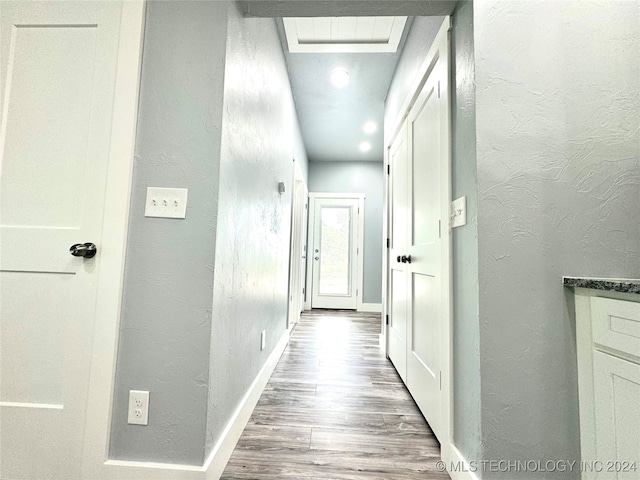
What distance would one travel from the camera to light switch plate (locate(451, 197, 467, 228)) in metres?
1.18

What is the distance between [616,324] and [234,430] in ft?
4.89

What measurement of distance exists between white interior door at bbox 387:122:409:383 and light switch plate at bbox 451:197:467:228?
0.86m

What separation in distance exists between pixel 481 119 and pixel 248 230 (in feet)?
3.84

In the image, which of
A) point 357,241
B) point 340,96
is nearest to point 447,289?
point 340,96

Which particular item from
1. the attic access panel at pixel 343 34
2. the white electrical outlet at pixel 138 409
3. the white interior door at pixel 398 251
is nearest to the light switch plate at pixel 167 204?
the white electrical outlet at pixel 138 409

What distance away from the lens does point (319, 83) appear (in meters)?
3.04

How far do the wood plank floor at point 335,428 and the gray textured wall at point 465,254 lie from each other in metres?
0.32

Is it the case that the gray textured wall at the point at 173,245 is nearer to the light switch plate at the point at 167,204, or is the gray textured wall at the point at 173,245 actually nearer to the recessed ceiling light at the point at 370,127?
the light switch plate at the point at 167,204

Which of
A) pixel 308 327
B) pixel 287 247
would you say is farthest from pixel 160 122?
pixel 308 327

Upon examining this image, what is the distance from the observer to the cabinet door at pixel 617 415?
0.84 meters

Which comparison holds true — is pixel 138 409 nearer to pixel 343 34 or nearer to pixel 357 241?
pixel 343 34

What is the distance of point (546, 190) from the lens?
1093mm

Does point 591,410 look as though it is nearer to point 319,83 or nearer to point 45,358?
point 45,358

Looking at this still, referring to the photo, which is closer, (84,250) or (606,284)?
(606,284)
